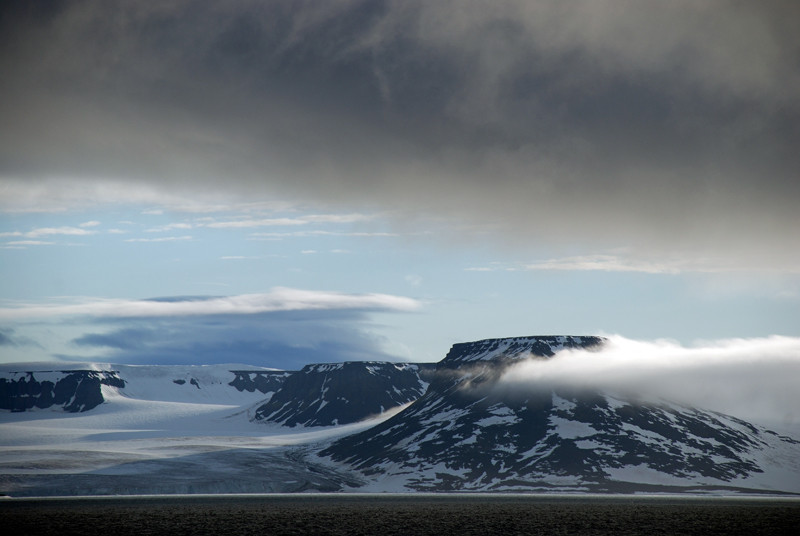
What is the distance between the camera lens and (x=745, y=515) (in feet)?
497

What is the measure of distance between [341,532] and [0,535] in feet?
137

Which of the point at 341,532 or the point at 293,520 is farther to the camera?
the point at 293,520

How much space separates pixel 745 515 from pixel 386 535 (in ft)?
244

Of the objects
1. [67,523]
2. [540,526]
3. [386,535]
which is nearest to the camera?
[386,535]

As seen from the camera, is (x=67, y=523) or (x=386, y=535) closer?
(x=386, y=535)

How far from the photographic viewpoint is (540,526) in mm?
120750

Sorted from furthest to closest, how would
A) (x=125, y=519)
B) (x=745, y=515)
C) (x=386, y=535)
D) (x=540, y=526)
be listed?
(x=745, y=515), (x=125, y=519), (x=540, y=526), (x=386, y=535)

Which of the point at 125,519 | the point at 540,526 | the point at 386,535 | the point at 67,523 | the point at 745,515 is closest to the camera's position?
the point at 386,535

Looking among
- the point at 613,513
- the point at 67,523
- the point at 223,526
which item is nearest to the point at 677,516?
the point at 613,513

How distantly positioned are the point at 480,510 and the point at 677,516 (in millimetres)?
33941

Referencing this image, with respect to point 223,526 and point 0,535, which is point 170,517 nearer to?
point 223,526

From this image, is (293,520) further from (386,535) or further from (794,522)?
(794,522)

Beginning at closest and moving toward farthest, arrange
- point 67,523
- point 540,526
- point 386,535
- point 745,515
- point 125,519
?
point 386,535 → point 540,526 → point 67,523 → point 125,519 → point 745,515

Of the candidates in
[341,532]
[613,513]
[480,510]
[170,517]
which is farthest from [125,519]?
[613,513]
